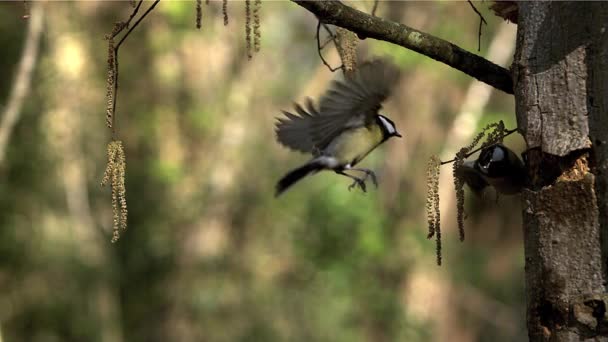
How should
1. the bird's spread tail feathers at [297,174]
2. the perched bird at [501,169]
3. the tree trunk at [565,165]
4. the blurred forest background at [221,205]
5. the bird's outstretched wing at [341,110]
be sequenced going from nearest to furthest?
the tree trunk at [565,165] → the perched bird at [501,169] → the bird's outstretched wing at [341,110] → the bird's spread tail feathers at [297,174] → the blurred forest background at [221,205]

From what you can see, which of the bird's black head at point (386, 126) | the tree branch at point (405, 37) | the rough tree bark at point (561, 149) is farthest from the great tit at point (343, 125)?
the rough tree bark at point (561, 149)

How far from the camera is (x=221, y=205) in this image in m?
7.86

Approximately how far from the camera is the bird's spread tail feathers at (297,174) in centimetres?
284

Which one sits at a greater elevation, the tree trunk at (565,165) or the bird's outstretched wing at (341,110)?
the bird's outstretched wing at (341,110)

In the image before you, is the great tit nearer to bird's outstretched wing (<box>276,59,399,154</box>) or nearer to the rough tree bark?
bird's outstretched wing (<box>276,59,399,154</box>)

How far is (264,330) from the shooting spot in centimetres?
772

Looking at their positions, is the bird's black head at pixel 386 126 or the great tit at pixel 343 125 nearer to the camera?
the great tit at pixel 343 125

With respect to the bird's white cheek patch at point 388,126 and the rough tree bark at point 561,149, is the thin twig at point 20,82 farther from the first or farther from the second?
the rough tree bark at point 561,149

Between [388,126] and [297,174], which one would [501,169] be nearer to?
[388,126]

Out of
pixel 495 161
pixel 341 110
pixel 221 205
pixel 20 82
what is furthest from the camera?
pixel 221 205

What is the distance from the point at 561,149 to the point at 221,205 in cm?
624

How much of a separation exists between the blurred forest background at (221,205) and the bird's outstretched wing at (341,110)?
12.4 ft

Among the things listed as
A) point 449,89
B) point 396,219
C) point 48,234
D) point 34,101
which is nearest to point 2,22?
point 34,101

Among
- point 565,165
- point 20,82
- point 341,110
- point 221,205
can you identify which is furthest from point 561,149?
point 221,205
